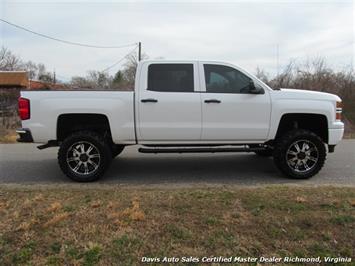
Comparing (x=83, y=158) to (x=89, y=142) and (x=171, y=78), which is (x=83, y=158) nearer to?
(x=89, y=142)

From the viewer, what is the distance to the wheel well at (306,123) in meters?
6.50

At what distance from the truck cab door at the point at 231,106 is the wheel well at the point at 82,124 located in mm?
1674

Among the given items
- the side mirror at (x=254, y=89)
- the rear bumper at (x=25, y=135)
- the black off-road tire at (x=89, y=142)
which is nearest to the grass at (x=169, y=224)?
the black off-road tire at (x=89, y=142)

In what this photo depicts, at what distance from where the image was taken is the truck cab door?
6.27m

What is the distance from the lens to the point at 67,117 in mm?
6203

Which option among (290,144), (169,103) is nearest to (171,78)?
(169,103)

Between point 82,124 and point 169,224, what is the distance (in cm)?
296

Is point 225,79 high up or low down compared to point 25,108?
up

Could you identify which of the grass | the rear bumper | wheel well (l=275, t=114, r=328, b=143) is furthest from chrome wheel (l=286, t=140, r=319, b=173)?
the rear bumper

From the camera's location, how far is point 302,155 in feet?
20.9

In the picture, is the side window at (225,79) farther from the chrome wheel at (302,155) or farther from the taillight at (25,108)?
the taillight at (25,108)

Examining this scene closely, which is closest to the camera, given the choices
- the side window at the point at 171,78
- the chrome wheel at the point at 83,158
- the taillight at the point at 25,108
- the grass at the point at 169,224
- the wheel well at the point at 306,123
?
the grass at the point at 169,224

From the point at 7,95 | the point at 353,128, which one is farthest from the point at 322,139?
the point at 7,95

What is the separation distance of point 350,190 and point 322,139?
142 cm
